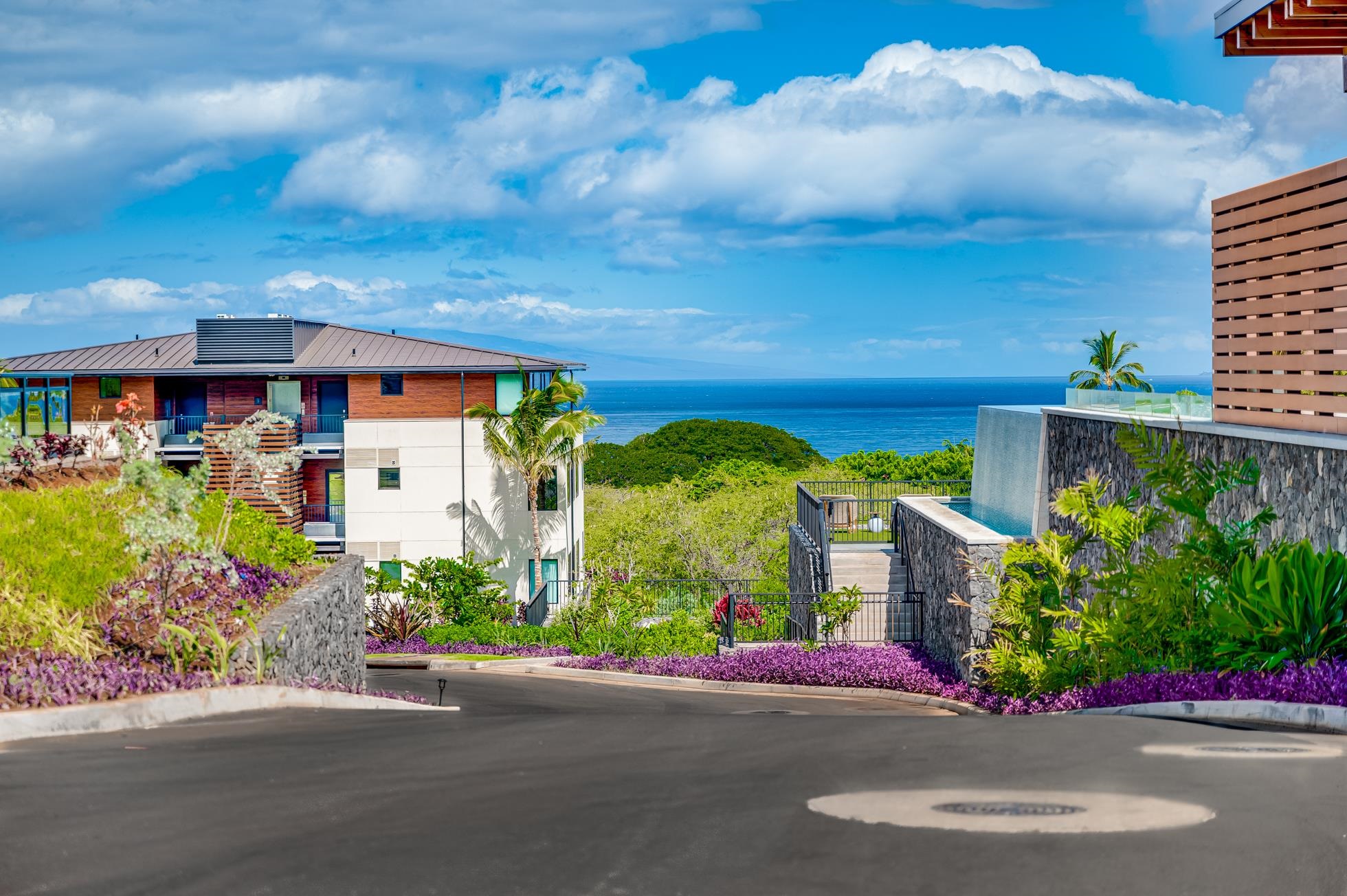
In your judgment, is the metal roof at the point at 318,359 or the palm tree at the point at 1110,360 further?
the palm tree at the point at 1110,360

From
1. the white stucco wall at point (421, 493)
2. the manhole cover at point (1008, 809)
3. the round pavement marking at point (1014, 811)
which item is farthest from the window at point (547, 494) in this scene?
the manhole cover at point (1008, 809)

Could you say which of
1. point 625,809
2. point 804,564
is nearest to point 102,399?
point 804,564

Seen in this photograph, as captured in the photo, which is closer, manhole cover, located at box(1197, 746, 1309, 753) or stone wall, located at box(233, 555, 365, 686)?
manhole cover, located at box(1197, 746, 1309, 753)

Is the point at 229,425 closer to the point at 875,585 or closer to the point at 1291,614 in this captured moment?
the point at 875,585

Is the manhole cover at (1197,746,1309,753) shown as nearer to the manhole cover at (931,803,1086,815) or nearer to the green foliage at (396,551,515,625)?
the manhole cover at (931,803,1086,815)

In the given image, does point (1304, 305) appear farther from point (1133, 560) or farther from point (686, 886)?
point (686, 886)

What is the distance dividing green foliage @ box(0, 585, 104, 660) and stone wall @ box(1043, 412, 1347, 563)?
11.2 meters

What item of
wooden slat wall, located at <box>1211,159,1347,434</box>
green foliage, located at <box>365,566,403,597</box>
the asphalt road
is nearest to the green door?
green foliage, located at <box>365,566,403,597</box>

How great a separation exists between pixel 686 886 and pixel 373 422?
2813 centimetres

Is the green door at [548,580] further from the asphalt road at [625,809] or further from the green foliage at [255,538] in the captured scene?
the asphalt road at [625,809]

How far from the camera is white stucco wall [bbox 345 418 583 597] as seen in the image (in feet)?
102

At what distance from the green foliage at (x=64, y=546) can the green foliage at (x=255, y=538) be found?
1338mm

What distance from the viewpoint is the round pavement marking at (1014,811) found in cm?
504

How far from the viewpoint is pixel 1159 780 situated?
5727 mm
